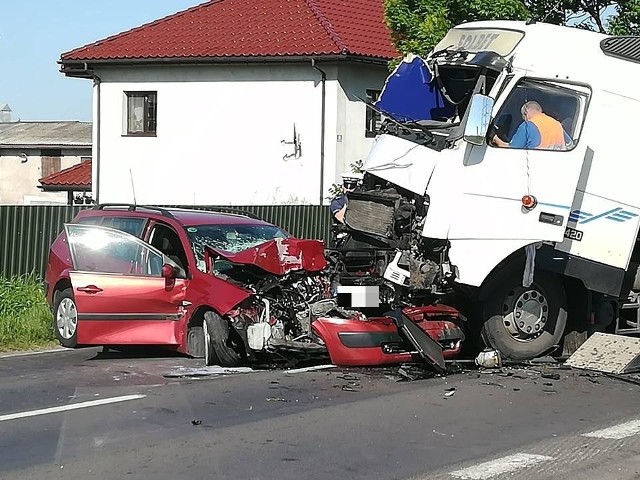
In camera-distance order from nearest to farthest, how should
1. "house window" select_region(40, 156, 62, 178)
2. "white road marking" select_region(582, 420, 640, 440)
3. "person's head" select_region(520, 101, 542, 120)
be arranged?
"white road marking" select_region(582, 420, 640, 440) → "person's head" select_region(520, 101, 542, 120) → "house window" select_region(40, 156, 62, 178)

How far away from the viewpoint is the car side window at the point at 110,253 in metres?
11.5

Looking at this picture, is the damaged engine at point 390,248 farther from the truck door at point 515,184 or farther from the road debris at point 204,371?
the road debris at point 204,371

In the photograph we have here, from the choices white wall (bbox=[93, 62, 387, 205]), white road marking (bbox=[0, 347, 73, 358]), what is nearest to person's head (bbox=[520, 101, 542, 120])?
white road marking (bbox=[0, 347, 73, 358])

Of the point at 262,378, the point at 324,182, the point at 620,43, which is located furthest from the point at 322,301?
the point at 324,182

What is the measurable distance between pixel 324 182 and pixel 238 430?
19036 millimetres

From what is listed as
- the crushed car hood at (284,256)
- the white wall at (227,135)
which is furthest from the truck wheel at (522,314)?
the white wall at (227,135)

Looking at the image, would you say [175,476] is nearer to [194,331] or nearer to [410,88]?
[194,331]

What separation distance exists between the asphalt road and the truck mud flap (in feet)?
0.86

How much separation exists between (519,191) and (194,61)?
1861 centimetres

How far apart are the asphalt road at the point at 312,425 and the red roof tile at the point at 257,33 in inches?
681

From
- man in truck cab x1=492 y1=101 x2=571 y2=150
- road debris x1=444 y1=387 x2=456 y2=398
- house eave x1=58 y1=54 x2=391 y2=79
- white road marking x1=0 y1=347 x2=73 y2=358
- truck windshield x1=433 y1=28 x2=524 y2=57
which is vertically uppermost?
house eave x1=58 y1=54 x2=391 y2=79

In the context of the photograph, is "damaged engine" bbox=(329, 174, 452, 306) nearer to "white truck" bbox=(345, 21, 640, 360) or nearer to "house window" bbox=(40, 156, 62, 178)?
"white truck" bbox=(345, 21, 640, 360)

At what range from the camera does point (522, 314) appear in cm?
1082

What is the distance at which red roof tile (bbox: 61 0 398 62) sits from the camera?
27219mm
